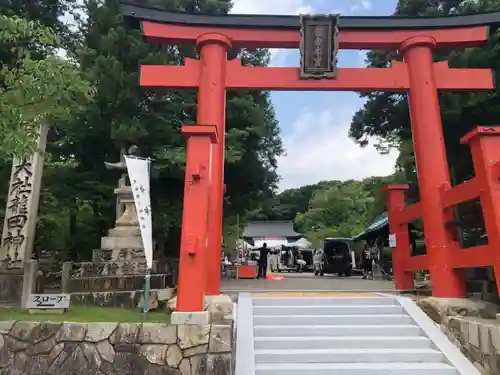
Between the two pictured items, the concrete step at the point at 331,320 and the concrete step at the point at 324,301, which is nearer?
the concrete step at the point at 331,320

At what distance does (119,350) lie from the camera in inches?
202

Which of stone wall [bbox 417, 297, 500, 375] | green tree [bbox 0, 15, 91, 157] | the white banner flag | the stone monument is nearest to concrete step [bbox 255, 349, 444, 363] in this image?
stone wall [bbox 417, 297, 500, 375]

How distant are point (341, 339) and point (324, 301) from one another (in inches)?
44.1

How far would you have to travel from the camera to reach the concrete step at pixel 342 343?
555cm

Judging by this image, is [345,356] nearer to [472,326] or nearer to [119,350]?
[472,326]

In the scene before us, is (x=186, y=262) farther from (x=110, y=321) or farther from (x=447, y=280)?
Result: (x=447, y=280)

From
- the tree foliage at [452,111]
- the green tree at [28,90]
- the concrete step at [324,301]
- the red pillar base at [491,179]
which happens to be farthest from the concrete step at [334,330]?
the green tree at [28,90]

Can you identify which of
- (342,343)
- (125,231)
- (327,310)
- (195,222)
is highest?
(125,231)

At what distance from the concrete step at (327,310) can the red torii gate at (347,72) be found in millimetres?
855

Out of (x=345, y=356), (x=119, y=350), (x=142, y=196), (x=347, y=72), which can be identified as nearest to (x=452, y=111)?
(x=347, y=72)

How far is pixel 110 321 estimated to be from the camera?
5.41 metres

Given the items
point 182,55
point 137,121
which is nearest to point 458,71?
point 137,121

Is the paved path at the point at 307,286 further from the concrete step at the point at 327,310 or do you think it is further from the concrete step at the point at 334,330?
the concrete step at the point at 334,330

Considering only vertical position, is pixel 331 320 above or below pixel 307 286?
below
